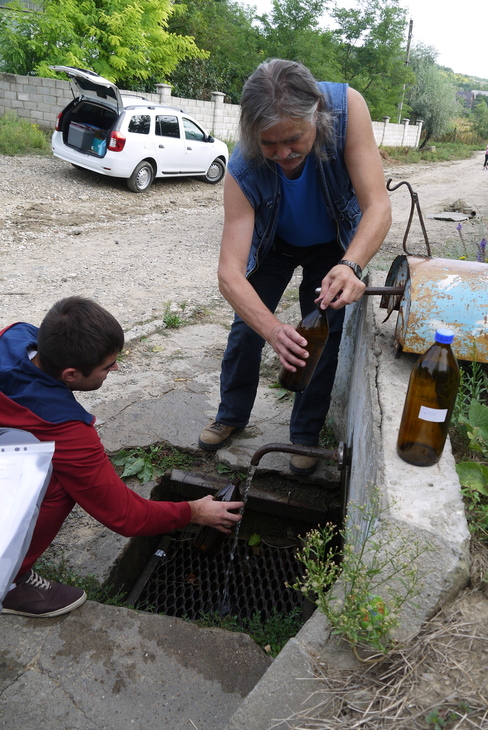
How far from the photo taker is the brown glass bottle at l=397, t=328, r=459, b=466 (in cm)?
177

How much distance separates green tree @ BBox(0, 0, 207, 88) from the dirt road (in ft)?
15.6

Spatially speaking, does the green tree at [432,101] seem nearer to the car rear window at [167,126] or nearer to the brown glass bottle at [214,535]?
the car rear window at [167,126]

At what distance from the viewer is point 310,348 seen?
2.44m

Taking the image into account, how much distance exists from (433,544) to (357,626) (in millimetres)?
297

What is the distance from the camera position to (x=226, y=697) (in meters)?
1.88

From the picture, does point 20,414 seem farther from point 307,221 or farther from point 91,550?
point 307,221

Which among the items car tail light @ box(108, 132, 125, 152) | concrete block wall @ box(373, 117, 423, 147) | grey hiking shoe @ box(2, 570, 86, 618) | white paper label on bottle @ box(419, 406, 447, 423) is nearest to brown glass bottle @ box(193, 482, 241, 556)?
grey hiking shoe @ box(2, 570, 86, 618)

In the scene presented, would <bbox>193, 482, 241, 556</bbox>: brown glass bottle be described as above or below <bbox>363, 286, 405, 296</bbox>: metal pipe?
below

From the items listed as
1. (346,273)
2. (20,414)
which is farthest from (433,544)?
(20,414)

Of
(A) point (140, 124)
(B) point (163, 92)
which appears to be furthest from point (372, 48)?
(A) point (140, 124)

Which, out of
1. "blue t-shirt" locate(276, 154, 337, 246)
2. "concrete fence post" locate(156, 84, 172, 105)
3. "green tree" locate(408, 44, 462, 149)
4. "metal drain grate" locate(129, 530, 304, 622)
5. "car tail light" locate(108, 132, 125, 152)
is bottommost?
"metal drain grate" locate(129, 530, 304, 622)

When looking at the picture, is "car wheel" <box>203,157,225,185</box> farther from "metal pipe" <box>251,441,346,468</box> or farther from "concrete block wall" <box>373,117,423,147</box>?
"concrete block wall" <box>373,117,423,147</box>

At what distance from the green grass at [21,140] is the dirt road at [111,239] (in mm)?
533

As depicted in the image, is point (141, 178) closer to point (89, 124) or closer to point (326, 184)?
point (89, 124)
